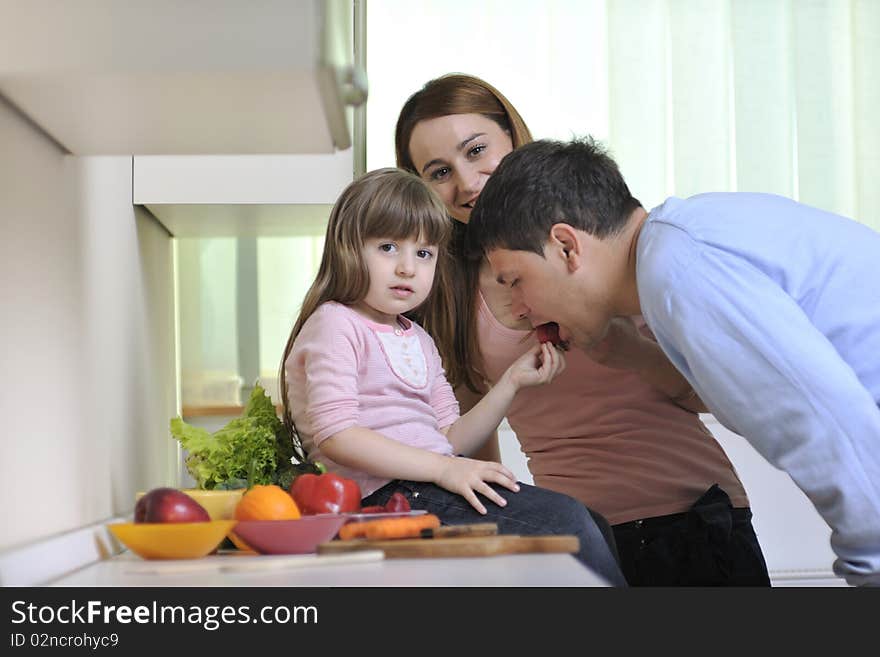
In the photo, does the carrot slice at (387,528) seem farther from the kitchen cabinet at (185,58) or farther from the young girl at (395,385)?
the kitchen cabinet at (185,58)

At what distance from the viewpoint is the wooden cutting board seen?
0.87 m

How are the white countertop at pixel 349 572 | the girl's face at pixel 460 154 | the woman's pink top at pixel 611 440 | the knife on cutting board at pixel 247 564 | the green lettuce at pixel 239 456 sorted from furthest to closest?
the girl's face at pixel 460 154, the woman's pink top at pixel 611 440, the green lettuce at pixel 239 456, the knife on cutting board at pixel 247 564, the white countertop at pixel 349 572

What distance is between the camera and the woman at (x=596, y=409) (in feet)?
5.10

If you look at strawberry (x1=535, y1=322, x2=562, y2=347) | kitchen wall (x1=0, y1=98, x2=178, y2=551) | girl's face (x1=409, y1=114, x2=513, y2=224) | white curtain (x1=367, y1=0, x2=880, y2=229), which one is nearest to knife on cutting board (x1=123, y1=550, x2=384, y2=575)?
kitchen wall (x1=0, y1=98, x2=178, y2=551)

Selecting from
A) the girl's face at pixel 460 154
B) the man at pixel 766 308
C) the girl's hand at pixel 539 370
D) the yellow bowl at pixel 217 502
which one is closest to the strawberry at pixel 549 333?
the girl's hand at pixel 539 370

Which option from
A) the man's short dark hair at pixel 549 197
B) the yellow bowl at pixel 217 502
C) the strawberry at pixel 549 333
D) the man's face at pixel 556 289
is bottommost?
the yellow bowl at pixel 217 502

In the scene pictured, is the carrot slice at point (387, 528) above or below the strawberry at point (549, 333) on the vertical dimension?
below

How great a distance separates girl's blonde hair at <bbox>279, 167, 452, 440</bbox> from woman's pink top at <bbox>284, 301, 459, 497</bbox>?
4cm

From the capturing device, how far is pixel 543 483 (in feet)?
5.66

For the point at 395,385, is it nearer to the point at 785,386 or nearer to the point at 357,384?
the point at 357,384

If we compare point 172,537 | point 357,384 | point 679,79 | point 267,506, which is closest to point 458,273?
point 357,384

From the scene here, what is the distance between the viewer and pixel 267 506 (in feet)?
3.25

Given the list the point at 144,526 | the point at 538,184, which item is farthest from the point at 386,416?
A: the point at 144,526

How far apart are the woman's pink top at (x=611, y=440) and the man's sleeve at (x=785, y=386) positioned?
0.52 metres
